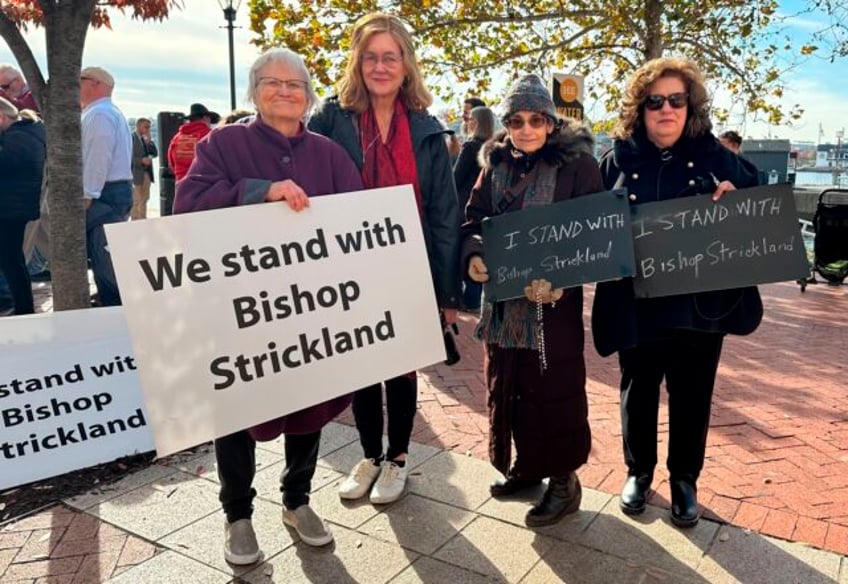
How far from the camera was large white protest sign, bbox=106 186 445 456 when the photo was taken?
2.18 metres

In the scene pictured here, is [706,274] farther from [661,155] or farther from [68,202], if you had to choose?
[68,202]

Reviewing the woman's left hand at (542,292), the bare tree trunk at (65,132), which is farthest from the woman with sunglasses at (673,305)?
the bare tree trunk at (65,132)

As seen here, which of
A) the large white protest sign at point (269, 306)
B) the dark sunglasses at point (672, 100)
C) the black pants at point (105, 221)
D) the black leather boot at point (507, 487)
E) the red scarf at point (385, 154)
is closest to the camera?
the large white protest sign at point (269, 306)

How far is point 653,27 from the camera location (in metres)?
8.88

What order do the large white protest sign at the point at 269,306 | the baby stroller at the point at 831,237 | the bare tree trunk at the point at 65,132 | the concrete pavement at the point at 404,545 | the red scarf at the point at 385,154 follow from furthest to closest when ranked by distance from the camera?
the baby stroller at the point at 831,237 → the bare tree trunk at the point at 65,132 → the red scarf at the point at 385,154 → the concrete pavement at the point at 404,545 → the large white protest sign at the point at 269,306

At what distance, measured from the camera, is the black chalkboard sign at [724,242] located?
265 centimetres

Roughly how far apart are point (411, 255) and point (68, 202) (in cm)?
225

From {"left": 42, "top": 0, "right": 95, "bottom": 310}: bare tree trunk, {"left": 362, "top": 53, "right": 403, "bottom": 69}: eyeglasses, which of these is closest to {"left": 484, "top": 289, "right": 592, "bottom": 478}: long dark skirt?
{"left": 362, "top": 53, "right": 403, "bottom": 69}: eyeglasses

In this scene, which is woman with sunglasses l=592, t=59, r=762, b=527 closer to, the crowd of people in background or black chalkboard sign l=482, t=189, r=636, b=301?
the crowd of people in background

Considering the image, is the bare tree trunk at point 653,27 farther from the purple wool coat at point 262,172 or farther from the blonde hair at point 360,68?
the purple wool coat at point 262,172

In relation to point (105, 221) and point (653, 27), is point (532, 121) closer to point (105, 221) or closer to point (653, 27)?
point (105, 221)

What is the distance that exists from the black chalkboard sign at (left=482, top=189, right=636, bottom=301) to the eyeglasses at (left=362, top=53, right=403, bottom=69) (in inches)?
30.5

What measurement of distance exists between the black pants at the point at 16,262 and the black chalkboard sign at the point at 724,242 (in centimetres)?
517

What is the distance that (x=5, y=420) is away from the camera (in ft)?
10.3
